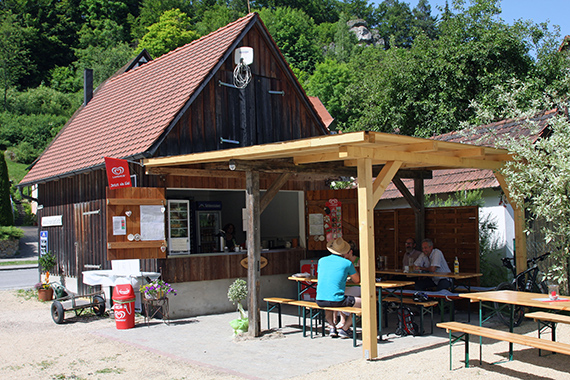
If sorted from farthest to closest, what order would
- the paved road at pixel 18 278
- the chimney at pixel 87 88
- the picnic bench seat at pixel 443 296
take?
the chimney at pixel 87 88 < the paved road at pixel 18 278 < the picnic bench seat at pixel 443 296

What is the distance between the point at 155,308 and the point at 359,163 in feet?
18.6

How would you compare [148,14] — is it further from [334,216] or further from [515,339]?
[515,339]

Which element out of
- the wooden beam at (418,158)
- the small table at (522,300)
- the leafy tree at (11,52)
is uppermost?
the leafy tree at (11,52)

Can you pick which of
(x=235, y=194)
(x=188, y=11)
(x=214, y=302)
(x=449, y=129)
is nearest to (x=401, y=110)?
(x=449, y=129)

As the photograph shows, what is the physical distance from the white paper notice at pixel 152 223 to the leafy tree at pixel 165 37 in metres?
58.5

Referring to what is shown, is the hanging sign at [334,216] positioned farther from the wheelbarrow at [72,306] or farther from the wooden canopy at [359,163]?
the wheelbarrow at [72,306]

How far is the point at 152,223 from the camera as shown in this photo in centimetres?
1088

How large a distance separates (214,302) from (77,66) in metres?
66.3

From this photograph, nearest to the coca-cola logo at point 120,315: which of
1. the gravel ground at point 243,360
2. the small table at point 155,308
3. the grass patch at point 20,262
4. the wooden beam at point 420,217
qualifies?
the gravel ground at point 243,360

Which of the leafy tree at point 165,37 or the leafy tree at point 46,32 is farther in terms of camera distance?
the leafy tree at point 46,32

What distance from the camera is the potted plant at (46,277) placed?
48.7 feet

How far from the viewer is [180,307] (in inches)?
452

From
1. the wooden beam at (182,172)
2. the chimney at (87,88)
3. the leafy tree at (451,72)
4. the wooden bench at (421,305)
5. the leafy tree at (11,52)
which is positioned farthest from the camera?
the leafy tree at (11,52)

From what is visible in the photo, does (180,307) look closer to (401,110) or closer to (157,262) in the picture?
(157,262)
